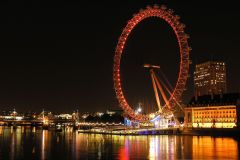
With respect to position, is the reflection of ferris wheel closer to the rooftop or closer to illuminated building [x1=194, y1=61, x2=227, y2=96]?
the rooftop

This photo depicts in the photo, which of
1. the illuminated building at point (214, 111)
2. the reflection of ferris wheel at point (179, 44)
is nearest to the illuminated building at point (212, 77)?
the illuminated building at point (214, 111)

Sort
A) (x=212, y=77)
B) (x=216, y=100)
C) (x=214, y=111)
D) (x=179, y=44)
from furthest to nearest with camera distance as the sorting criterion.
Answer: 1. (x=212, y=77)
2. (x=216, y=100)
3. (x=214, y=111)
4. (x=179, y=44)

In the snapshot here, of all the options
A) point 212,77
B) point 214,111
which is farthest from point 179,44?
point 212,77

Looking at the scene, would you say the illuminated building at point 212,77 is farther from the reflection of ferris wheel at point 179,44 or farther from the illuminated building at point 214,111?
the reflection of ferris wheel at point 179,44

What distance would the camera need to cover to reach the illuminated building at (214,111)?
70.3m

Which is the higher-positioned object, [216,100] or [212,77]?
[212,77]

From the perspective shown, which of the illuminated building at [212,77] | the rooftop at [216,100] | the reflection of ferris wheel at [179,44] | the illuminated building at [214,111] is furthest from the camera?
the illuminated building at [212,77]

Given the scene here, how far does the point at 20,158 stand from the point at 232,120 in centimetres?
4771

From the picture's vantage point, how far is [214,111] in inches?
2943

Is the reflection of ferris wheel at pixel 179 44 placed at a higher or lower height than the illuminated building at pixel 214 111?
higher

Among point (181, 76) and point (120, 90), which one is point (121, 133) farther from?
point (181, 76)

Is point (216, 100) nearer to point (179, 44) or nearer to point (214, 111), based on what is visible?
point (214, 111)

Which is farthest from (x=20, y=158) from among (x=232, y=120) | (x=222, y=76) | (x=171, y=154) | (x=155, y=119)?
(x=222, y=76)

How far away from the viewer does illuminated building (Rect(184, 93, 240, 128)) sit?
70.3 m
